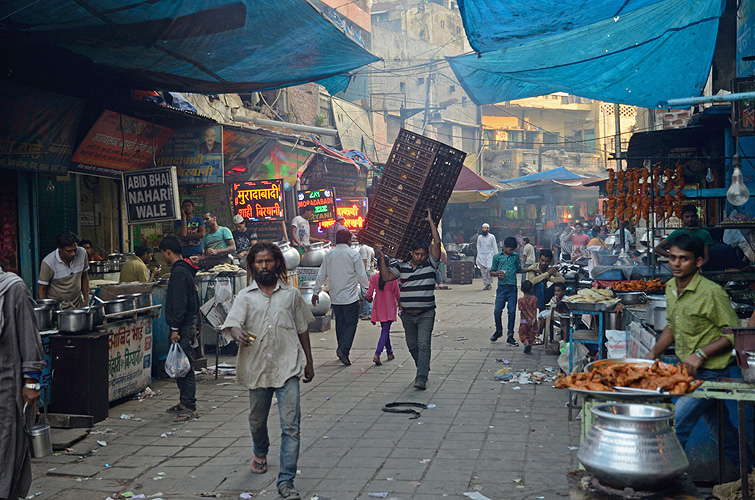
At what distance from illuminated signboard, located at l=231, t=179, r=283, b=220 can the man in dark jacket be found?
7.86m

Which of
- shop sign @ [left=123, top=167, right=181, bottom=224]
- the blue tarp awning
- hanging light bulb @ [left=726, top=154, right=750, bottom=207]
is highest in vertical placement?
the blue tarp awning

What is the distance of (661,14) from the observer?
842 centimetres

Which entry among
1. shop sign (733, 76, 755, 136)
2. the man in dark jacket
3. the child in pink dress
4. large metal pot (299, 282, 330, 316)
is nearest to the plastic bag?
the man in dark jacket

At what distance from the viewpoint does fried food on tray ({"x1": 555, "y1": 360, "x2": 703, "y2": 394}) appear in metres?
3.60

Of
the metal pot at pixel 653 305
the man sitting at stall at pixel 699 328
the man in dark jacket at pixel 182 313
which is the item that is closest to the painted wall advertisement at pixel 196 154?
the man in dark jacket at pixel 182 313

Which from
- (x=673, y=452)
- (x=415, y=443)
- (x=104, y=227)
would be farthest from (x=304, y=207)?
(x=673, y=452)

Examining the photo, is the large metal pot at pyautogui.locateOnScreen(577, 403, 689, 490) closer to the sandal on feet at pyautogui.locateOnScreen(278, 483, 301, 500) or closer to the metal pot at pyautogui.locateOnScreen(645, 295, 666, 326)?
the sandal on feet at pyautogui.locateOnScreen(278, 483, 301, 500)

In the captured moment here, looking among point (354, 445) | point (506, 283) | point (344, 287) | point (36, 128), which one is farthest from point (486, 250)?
point (354, 445)

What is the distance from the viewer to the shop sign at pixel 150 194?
10.6m

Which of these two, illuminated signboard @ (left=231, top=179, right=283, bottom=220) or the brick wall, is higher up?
the brick wall

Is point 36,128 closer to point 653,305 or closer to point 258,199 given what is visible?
point 258,199

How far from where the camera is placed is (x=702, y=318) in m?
4.56

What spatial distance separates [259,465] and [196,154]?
26.6ft

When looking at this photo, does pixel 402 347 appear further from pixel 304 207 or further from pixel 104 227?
pixel 304 207
